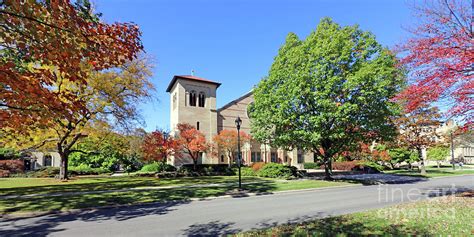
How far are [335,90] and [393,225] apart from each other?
1268 cm

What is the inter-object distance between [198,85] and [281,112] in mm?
27229

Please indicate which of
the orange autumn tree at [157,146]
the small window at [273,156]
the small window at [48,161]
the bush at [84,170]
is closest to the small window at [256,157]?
the small window at [273,156]

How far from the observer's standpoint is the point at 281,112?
1995 centimetres

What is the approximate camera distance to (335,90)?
18062 millimetres

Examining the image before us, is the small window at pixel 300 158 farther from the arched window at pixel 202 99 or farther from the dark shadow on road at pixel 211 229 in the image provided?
the dark shadow on road at pixel 211 229

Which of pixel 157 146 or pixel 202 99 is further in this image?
pixel 202 99

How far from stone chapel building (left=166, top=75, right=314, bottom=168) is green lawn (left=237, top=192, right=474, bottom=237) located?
34897 millimetres

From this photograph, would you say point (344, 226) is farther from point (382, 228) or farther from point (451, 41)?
point (451, 41)

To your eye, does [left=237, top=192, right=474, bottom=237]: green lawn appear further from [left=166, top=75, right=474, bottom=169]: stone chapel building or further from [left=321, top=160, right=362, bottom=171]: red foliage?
[left=166, top=75, right=474, bottom=169]: stone chapel building

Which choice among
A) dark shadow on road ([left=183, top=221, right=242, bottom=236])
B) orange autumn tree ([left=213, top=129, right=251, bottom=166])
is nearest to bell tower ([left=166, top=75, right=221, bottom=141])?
orange autumn tree ([left=213, top=129, right=251, bottom=166])

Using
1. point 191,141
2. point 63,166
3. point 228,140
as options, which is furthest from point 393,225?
point 228,140

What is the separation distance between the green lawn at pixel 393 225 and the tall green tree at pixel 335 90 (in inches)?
385

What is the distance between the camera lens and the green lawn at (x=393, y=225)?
599 cm

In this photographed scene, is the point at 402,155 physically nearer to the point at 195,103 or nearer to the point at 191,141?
the point at 191,141
